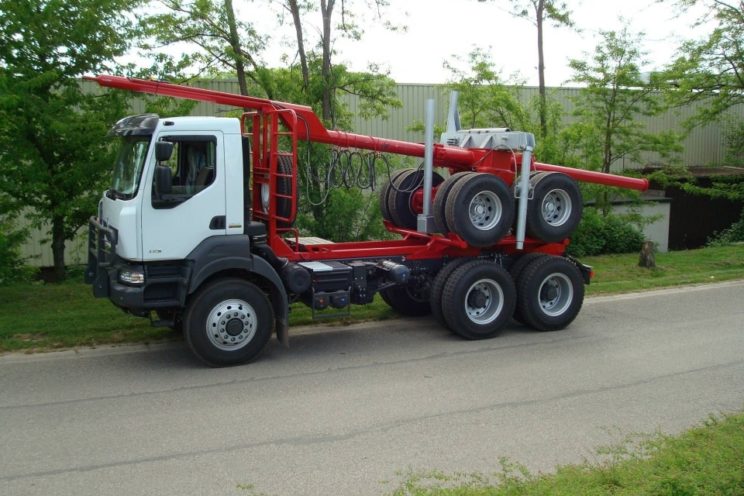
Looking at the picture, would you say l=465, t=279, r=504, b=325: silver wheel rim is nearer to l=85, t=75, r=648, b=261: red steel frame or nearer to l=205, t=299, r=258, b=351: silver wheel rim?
l=85, t=75, r=648, b=261: red steel frame

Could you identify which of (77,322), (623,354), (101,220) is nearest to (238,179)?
(101,220)

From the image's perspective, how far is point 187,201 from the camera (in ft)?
26.3

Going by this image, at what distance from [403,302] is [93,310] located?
444 cm

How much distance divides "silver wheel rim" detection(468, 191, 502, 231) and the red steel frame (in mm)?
370

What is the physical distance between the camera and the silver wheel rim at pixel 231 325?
8125 mm

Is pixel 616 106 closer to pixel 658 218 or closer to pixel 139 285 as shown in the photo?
pixel 658 218

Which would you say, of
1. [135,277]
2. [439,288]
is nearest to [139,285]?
[135,277]

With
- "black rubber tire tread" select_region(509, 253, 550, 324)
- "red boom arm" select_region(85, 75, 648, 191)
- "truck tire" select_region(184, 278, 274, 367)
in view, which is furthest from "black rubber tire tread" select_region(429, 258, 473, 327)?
"truck tire" select_region(184, 278, 274, 367)

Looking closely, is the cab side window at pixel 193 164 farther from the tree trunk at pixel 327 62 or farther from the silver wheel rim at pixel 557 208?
the tree trunk at pixel 327 62

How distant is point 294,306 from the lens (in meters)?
11.2

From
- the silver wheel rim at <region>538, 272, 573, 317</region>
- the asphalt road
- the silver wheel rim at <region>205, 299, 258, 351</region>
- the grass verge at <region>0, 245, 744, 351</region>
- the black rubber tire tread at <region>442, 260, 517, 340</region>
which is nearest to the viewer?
the asphalt road

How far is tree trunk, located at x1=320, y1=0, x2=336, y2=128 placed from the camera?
14.1 meters

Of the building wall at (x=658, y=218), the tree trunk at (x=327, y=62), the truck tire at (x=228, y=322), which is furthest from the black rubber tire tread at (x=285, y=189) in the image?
the building wall at (x=658, y=218)

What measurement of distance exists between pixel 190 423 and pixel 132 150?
336 cm
